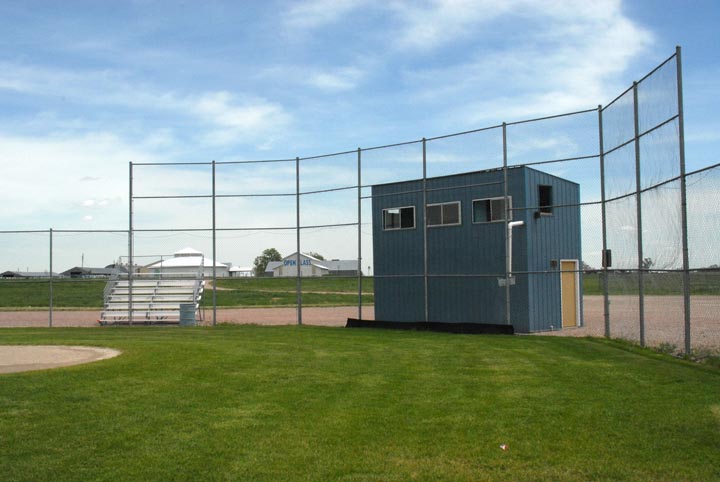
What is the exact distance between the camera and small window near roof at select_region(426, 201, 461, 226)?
1783 cm

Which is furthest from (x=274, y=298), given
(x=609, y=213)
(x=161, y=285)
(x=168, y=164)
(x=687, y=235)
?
(x=687, y=235)

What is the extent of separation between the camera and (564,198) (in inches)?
741

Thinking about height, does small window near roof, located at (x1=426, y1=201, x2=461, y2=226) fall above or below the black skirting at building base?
above

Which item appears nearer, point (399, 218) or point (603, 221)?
point (603, 221)

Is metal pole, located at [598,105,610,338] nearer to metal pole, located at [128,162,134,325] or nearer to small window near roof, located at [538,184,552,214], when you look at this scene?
small window near roof, located at [538,184,552,214]

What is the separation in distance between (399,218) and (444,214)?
1487 millimetres

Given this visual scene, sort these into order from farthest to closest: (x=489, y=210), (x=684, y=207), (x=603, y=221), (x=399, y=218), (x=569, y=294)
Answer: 1. (x=569, y=294)
2. (x=399, y=218)
3. (x=489, y=210)
4. (x=603, y=221)
5. (x=684, y=207)

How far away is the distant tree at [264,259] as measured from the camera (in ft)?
72.9

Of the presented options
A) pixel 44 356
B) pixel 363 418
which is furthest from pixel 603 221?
pixel 44 356

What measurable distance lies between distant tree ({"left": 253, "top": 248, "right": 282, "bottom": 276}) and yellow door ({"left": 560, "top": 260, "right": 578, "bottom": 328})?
901 cm

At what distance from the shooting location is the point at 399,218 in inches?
748


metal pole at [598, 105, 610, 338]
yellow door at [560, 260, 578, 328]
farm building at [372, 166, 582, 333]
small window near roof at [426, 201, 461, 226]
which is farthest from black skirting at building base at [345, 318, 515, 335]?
yellow door at [560, 260, 578, 328]

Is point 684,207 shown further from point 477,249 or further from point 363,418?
point 477,249

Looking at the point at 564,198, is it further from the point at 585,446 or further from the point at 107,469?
the point at 107,469
